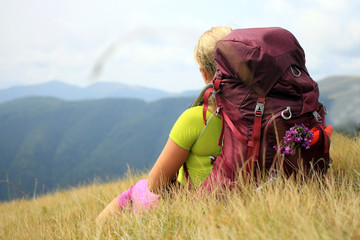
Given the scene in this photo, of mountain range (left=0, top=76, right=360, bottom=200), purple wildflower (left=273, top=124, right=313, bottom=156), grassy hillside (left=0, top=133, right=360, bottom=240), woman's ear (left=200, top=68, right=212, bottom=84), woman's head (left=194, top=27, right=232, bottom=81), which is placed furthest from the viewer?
mountain range (left=0, top=76, right=360, bottom=200)

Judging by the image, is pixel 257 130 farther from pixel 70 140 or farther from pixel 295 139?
pixel 70 140

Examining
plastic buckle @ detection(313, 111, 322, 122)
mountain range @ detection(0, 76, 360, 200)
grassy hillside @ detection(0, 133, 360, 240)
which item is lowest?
mountain range @ detection(0, 76, 360, 200)

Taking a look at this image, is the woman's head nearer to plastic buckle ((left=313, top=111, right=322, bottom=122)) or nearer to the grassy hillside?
plastic buckle ((left=313, top=111, right=322, bottom=122))

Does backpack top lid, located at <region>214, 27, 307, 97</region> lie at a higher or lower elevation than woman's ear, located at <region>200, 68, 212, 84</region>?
higher

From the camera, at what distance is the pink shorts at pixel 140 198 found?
98.8 inches

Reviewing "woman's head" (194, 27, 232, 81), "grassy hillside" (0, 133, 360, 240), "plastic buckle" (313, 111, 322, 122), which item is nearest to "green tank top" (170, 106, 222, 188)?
"grassy hillside" (0, 133, 360, 240)

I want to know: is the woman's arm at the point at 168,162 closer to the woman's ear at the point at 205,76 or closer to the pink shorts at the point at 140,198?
the pink shorts at the point at 140,198

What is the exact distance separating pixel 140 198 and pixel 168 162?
0.57 meters

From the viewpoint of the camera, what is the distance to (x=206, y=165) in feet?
7.86

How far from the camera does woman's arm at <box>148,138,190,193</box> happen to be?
7.40 ft

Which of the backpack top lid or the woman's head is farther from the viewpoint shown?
the woman's head

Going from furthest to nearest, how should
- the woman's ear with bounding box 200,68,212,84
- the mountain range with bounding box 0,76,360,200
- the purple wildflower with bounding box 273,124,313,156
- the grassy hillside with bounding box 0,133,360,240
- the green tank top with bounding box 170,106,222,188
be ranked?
the mountain range with bounding box 0,76,360,200, the woman's ear with bounding box 200,68,212,84, the green tank top with bounding box 170,106,222,188, the purple wildflower with bounding box 273,124,313,156, the grassy hillside with bounding box 0,133,360,240

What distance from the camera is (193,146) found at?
230cm

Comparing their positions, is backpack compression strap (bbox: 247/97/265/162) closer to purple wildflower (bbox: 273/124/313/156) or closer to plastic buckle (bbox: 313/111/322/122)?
purple wildflower (bbox: 273/124/313/156)
